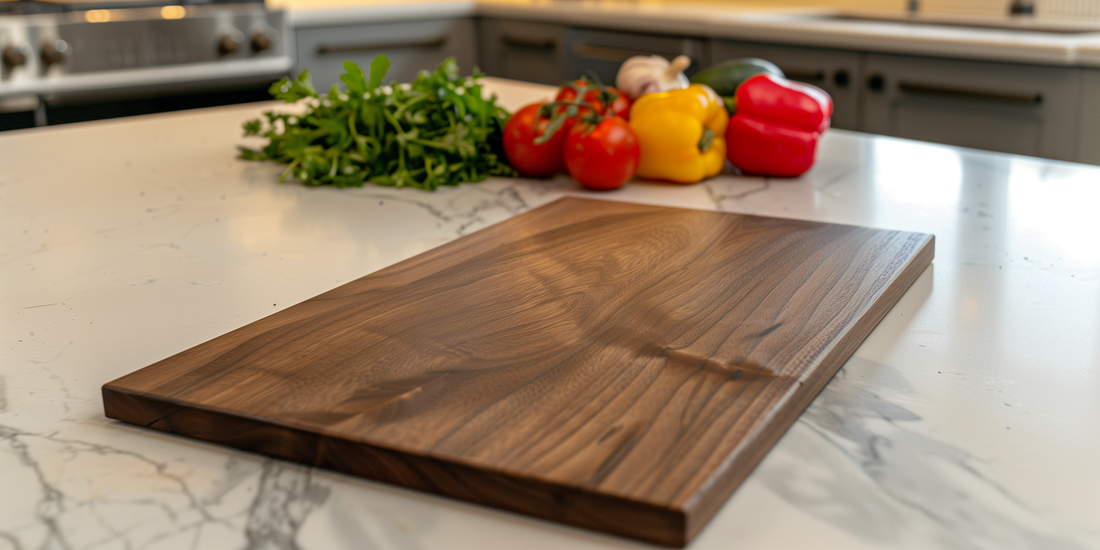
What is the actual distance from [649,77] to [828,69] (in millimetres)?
1217

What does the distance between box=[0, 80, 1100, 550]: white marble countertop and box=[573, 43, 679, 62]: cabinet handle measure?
1.55 m

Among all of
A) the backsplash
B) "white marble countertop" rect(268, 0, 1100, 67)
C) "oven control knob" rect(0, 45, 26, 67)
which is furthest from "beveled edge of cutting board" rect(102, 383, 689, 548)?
the backsplash

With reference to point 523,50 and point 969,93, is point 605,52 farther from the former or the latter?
point 969,93

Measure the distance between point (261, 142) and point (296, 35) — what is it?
5.12ft

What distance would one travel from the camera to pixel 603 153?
101 cm

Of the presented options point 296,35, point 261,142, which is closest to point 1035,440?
point 261,142

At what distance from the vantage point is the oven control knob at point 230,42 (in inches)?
99.6

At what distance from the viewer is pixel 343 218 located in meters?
0.97

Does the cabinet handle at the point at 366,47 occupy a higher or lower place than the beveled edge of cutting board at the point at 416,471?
higher

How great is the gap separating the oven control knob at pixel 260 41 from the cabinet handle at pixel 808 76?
1471 millimetres

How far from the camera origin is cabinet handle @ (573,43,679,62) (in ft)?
8.72

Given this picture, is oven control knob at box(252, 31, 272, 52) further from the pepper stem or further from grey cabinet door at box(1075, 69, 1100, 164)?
grey cabinet door at box(1075, 69, 1100, 164)

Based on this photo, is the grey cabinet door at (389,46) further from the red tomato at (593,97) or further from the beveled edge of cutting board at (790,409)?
the beveled edge of cutting board at (790,409)

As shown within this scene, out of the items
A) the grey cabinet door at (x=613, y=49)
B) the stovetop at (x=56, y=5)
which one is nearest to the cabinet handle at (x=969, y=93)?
the grey cabinet door at (x=613, y=49)
